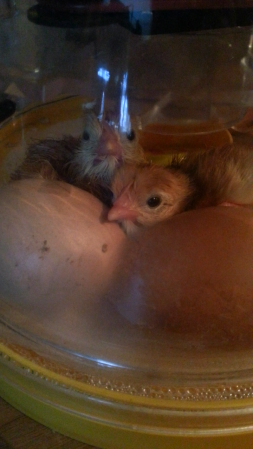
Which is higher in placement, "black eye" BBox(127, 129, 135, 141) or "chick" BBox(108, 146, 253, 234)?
"black eye" BBox(127, 129, 135, 141)

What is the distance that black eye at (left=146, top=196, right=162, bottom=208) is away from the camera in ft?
1.27

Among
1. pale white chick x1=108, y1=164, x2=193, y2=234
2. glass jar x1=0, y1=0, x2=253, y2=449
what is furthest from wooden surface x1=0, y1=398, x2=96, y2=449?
pale white chick x1=108, y1=164, x2=193, y2=234

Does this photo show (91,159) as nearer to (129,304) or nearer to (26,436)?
(129,304)

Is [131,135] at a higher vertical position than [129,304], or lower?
higher

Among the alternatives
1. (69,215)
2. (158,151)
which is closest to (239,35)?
(158,151)

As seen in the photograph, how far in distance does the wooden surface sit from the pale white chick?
210 mm

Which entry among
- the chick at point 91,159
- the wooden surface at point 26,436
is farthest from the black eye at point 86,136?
the wooden surface at point 26,436

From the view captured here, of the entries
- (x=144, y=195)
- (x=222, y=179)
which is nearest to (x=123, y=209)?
(x=144, y=195)

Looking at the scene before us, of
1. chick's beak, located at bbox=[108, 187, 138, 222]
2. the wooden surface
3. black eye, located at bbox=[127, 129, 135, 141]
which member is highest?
black eye, located at bbox=[127, 129, 135, 141]

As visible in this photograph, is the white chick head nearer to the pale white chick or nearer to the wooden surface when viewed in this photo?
the pale white chick

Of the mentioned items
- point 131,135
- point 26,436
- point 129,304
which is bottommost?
point 26,436

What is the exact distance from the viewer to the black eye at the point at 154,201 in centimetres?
39

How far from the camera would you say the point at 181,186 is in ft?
1.38

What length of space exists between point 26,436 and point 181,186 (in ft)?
0.93
